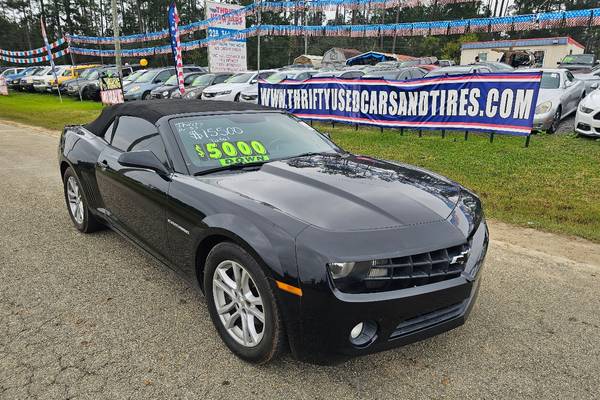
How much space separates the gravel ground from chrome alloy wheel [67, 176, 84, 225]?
1.86 ft

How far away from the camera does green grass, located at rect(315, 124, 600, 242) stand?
5117 millimetres

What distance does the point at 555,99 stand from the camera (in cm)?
957

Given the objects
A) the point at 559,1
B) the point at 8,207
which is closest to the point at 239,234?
the point at 8,207

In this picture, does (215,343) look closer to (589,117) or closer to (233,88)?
(589,117)

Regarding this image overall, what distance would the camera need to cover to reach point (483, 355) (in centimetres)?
265

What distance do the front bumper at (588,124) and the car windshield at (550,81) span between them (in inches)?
68.1

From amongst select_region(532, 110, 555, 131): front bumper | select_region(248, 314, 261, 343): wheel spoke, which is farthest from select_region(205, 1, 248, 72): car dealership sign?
select_region(248, 314, 261, 343): wheel spoke

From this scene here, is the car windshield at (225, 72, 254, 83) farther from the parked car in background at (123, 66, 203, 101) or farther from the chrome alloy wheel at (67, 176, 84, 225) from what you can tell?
the chrome alloy wheel at (67, 176, 84, 225)

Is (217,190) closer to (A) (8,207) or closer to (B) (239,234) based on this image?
(B) (239,234)

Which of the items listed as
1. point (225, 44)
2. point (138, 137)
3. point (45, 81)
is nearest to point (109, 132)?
point (138, 137)

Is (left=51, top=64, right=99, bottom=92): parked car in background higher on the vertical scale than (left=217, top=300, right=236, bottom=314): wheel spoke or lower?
lower

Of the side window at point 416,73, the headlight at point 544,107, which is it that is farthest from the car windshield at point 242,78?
the headlight at point 544,107

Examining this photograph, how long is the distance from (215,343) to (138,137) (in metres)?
1.92

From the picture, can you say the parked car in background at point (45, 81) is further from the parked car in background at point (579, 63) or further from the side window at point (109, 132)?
the parked car in background at point (579, 63)
